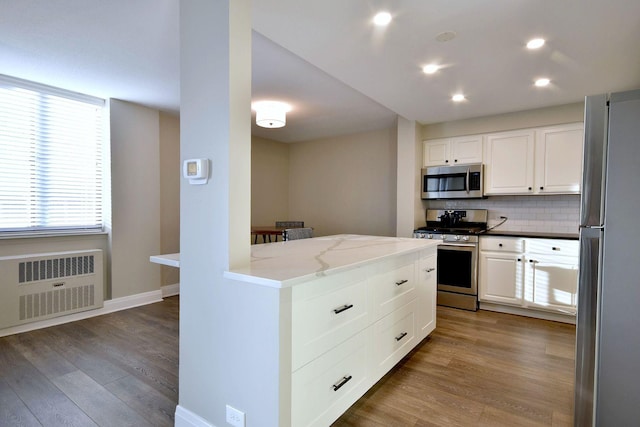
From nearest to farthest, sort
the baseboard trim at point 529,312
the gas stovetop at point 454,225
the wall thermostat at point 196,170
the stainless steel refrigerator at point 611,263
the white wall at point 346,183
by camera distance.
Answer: the stainless steel refrigerator at point 611,263, the wall thermostat at point 196,170, the baseboard trim at point 529,312, the gas stovetop at point 454,225, the white wall at point 346,183

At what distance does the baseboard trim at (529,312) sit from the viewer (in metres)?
3.53

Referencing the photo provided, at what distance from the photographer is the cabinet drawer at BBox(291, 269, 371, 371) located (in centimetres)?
143

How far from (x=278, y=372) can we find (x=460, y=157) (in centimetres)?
389

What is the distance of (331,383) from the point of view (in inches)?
64.5

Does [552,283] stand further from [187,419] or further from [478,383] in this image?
[187,419]

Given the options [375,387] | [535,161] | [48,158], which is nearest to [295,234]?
[375,387]

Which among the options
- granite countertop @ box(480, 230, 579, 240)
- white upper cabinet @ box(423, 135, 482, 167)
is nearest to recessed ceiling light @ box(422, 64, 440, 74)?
white upper cabinet @ box(423, 135, 482, 167)

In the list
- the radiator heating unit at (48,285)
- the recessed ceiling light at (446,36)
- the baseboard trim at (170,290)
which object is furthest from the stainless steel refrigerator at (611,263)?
the baseboard trim at (170,290)

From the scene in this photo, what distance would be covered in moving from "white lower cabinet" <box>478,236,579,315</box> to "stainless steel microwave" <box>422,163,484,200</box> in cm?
65

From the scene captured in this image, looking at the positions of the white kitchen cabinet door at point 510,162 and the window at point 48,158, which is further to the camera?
the white kitchen cabinet door at point 510,162

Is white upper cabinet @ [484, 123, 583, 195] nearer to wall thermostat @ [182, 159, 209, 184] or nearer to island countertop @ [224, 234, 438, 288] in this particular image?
island countertop @ [224, 234, 438, 288]

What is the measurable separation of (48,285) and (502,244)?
497cm

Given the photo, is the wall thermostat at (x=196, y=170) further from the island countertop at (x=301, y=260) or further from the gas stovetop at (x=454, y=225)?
the gas stovetop at (x=454, y=225)

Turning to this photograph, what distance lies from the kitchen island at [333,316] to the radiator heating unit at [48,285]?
251 cm
